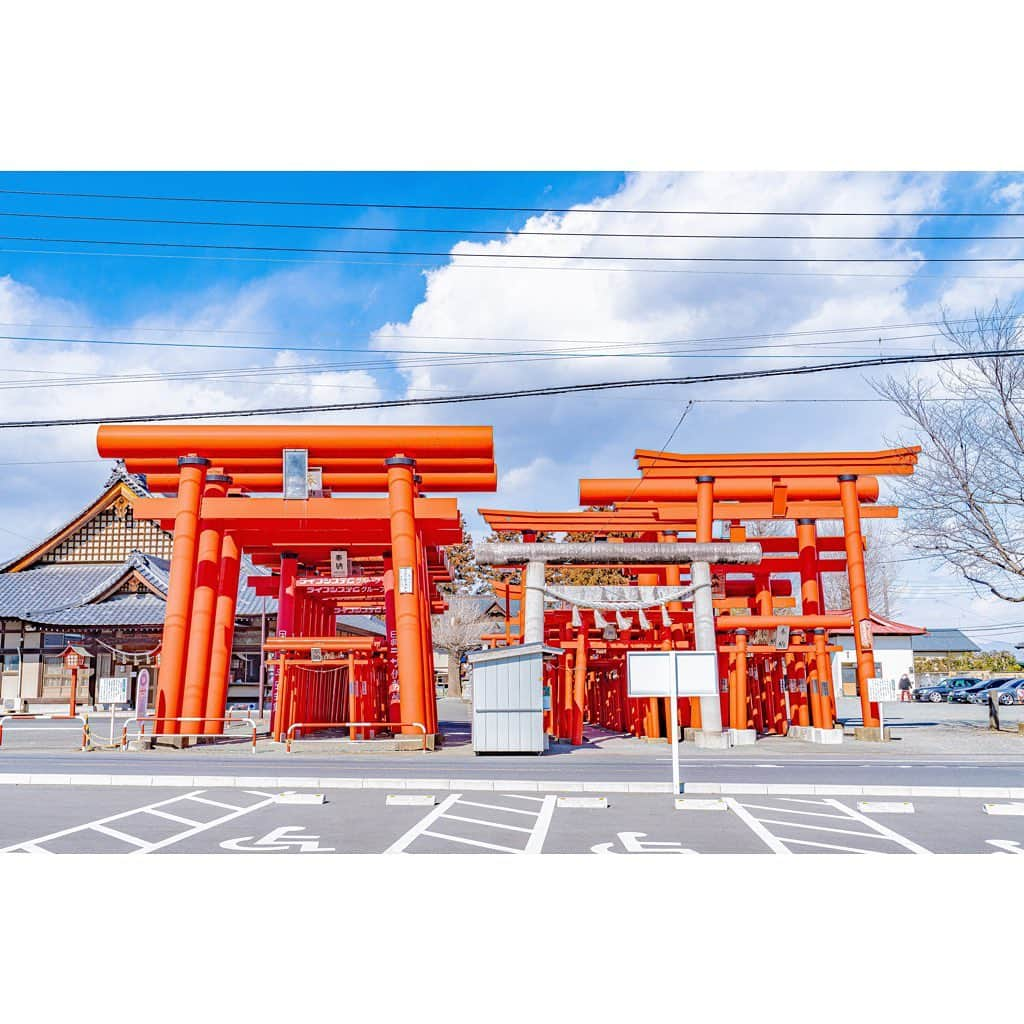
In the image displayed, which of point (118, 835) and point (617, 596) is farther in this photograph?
point (617, 596)

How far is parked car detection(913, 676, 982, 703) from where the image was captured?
51625mm

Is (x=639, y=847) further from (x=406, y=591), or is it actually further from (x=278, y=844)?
(x=406, y=591)

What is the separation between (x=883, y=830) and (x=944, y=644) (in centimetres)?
7076

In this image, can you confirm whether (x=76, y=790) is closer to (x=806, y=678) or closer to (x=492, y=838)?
(x=492, y=838)

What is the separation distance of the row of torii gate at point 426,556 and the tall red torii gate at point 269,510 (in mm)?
42

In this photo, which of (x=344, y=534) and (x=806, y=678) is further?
(x=806, y=678)

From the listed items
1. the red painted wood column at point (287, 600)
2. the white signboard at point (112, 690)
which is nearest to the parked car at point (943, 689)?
the red painted wood column at point (287, 600)

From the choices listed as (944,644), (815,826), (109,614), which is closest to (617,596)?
(815,826)

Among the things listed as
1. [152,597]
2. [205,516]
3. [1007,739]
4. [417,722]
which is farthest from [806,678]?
[152,597]

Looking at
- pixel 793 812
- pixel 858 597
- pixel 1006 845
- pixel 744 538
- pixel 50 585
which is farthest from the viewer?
pixel 50 585

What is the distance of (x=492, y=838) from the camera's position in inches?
336

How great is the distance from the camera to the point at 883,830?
9.06 m
